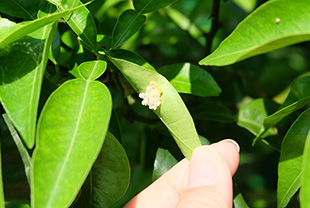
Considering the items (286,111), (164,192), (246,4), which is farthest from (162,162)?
(246,4)

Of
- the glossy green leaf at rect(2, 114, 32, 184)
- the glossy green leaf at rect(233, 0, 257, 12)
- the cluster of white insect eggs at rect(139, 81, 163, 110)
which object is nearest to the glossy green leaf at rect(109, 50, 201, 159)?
the cluster of white insect eggs at rect(139, 81, 163, 110)

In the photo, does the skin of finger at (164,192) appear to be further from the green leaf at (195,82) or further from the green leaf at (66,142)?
the green leaf at (66,142)

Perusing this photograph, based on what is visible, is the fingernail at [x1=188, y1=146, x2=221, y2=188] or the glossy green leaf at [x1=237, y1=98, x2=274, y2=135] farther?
the glossy green leaf at [x1=237, y1=98, x2=274, y2=135]

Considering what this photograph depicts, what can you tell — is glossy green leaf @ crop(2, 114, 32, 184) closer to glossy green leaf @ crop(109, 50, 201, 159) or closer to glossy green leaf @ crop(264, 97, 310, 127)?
glossy green leaf @ crop(109, 50, 201, 159)

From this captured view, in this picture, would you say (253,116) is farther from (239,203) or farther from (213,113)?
(239,203)

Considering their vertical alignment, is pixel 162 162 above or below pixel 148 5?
below

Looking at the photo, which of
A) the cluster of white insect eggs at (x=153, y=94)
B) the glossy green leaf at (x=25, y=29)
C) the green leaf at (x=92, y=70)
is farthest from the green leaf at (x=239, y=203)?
the glossy green leaf at (x=25, y=29)
